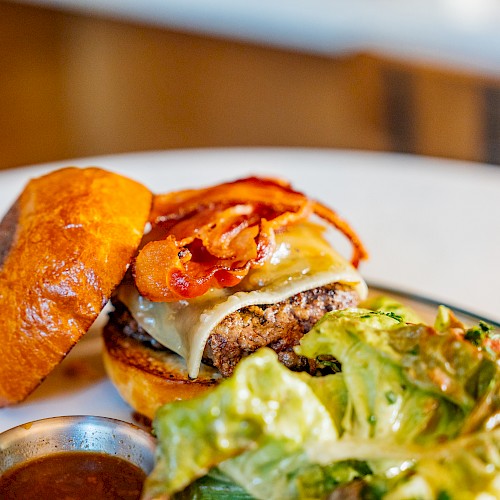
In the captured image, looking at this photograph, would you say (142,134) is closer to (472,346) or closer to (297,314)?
(297,314)

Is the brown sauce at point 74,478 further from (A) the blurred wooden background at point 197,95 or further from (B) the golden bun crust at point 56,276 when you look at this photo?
(A) the blurred wooden background at point 197,95

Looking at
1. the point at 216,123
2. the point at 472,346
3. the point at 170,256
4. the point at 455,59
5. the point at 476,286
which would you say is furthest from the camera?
the point at 216,123

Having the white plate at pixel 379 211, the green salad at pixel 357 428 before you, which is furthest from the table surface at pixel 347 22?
the green salad at pixel 357 428

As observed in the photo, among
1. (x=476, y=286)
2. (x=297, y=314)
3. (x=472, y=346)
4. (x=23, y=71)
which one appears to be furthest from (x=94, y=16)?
(x=472, y=346)

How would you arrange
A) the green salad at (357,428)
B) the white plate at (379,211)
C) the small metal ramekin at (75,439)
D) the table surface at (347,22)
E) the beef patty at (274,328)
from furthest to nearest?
the table surface at (347,22), the white plate at (379,211), the beef patty at (274,328), the small metal ramekin at (75,439), the green salad at (357,428)

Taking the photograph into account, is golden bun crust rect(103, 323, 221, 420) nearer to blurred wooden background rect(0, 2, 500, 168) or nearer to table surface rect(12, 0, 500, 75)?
blurred wooden background rect(0, 2, 500, 168)

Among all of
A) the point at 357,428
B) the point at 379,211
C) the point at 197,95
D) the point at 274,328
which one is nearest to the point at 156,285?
the point at 274,328

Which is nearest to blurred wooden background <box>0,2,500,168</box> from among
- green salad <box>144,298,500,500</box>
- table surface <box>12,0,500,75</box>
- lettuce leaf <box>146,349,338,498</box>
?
table surface <box>12,0,500,75</box>
